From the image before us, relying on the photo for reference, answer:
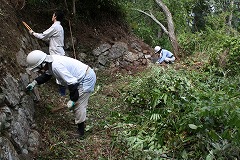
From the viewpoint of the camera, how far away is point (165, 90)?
19.8 ft

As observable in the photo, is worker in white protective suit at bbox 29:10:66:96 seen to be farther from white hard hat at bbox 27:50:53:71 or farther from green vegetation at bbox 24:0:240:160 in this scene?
white hard hat at bbox 27:50:53:71

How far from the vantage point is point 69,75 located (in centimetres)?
461

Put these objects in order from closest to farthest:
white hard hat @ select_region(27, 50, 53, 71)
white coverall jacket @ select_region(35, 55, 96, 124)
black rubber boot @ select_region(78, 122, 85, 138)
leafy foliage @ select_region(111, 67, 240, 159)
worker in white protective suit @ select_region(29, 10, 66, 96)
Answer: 1. leafy foliage @ select_region(111, 67, 240, 159)
2. white hard hat @ select_region(27, 50, 53, 71)
3. white coverall jacket @ select_region(35, 55, 96, 124)
4. black rubber boot @ select_region(78, 122, 85, 138)
5. worker in white protective suit @ select_region(29, 10, 66, 96)

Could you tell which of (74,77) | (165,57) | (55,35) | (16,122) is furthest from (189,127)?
(165,57)

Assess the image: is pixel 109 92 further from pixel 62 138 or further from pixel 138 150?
pixel 138 150

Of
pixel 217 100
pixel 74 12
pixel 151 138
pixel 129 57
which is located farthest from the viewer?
pixel 129 57

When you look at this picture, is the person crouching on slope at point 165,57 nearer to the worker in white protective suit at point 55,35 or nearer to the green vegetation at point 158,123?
the green vegetation at point 158,123

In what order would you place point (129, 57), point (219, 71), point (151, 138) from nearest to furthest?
1. point (151, 138)
2. point (219, 71)
3. point (129, 57)

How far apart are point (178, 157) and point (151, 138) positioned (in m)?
0.59

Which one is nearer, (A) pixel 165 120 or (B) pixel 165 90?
(A) pixel 165 120

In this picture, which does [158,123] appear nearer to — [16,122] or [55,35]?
[16,122]

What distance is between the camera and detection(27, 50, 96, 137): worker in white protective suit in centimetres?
444

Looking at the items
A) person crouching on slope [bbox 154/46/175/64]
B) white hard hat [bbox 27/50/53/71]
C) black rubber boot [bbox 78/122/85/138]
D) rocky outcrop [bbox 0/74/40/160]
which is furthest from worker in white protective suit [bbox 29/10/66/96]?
person crouching on slope [bbox 154/46/175/64]

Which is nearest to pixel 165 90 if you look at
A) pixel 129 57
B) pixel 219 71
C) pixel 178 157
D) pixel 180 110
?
pixel 180 110
